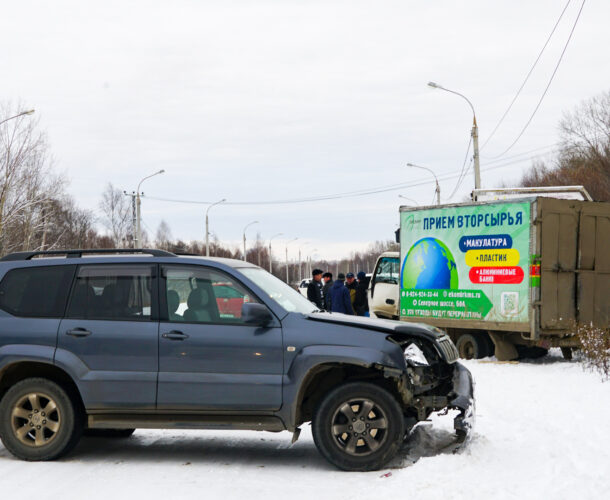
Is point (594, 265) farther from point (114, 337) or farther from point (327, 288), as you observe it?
point (114, 337)

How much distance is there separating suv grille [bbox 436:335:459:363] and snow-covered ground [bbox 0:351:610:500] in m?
0.79

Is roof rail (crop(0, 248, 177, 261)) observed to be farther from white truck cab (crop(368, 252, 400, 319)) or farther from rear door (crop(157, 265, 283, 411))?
white truck cab (crop(368, 252, 400, 319))

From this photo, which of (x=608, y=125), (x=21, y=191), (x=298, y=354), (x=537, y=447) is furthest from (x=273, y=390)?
(x=608, y=125)

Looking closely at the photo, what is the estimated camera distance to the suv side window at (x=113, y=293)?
7.46 metres

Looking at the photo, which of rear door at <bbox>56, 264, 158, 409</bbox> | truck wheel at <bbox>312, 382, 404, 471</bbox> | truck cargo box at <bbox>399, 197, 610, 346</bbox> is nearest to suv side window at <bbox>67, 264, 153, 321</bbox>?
rear door at <bbox>56, 264, 158, 409</bbox>

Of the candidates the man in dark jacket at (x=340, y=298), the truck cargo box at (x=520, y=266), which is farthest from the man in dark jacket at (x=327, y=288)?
the truck cargo box at (x=520, y=266)

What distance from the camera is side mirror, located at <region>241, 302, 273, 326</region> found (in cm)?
703

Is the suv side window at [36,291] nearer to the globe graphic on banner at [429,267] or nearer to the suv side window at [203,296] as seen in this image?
the suv side window at [203,296]

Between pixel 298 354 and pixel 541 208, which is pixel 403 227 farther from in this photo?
pixel 298 354

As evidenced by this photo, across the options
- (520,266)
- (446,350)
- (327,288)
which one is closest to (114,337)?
(446,350)

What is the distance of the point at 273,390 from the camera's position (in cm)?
702

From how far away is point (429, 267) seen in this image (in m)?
16.1

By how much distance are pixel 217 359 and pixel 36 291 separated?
1937mm

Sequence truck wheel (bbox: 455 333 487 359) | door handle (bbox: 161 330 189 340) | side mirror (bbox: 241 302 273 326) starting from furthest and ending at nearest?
1. truck wheel (bbox: 455 333 487 359)
2. door handle (bbox: 161 330 189 340)
3. side mirror (bbox: 241 302 273 326)
